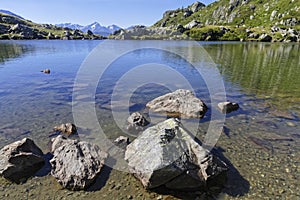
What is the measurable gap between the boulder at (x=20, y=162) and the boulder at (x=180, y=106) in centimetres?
984

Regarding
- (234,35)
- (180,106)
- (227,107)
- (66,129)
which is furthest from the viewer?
(234,35)

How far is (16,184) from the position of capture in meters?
9.65

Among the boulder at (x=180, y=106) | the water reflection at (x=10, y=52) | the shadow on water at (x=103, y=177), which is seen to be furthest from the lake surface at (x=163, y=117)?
the water reflection at (x=10, y=52)

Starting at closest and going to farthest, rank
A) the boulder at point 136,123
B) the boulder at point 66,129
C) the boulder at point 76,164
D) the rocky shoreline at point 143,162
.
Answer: the rocky shoreline at point 143,162 → the boulder at point 76,164 → the boulder at point 66,129 → the boulder at point 136,123

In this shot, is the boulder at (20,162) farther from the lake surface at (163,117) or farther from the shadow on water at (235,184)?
the shadow on water at (235,184)

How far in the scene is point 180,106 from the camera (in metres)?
18.0

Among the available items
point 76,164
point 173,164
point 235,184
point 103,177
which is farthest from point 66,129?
point 235,184

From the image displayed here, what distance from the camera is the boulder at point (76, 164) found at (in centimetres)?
958

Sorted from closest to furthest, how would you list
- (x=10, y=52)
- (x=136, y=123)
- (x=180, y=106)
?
(x=136, y=123) → (x=180, y=106) → (x=10, y=52)

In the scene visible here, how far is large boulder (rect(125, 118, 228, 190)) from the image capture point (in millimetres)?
A: 9289

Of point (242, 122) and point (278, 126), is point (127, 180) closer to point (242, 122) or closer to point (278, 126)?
point (242, 122)

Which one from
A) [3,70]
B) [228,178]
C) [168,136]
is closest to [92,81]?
[3,70]

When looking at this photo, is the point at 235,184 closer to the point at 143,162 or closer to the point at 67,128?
the point at 143,162

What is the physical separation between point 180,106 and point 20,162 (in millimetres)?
11739
